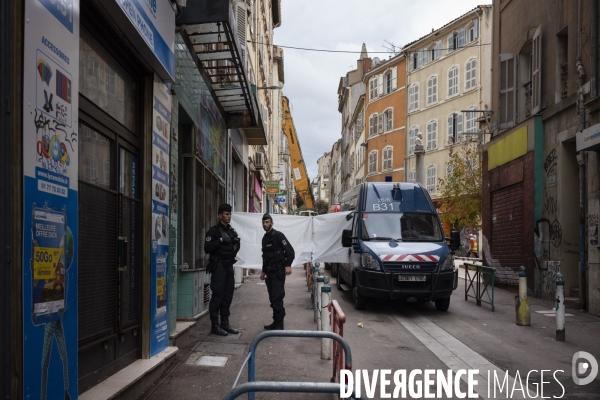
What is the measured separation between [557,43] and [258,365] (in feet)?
38.5

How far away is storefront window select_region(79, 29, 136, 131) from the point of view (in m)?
5.15

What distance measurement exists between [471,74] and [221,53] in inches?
1115

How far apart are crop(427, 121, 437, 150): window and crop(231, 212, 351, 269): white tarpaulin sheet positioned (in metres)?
26.3

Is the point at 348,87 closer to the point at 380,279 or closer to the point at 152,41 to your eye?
the point at 380,279

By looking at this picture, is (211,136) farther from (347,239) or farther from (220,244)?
(347,239)

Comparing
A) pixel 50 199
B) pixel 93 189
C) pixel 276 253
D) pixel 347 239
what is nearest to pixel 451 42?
pixel 347 239

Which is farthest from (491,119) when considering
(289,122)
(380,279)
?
(289,122)

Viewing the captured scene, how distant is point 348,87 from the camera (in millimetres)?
64500

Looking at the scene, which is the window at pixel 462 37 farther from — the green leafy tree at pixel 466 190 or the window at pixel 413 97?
the green leafy tree at pixel 466 190

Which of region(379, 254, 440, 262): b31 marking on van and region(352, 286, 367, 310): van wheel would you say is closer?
region(379, 254, 440, 262): b31 marking on van

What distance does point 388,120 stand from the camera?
4459 centimetres

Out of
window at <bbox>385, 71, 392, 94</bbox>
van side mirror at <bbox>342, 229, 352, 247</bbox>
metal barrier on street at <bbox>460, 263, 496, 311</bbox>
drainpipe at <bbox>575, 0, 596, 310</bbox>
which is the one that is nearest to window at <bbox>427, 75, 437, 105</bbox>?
window at <bbox>385, 71, 392, 94</bbox>

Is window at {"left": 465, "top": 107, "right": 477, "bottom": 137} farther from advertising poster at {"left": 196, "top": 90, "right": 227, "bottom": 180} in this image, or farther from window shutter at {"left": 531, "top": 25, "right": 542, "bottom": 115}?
advertising poster at {"left": 196, "top": 90, "right": 227, "bottom": 180}

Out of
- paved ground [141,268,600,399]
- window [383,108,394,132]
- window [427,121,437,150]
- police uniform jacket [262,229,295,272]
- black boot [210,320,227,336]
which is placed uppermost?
window [383,108,394,132]
